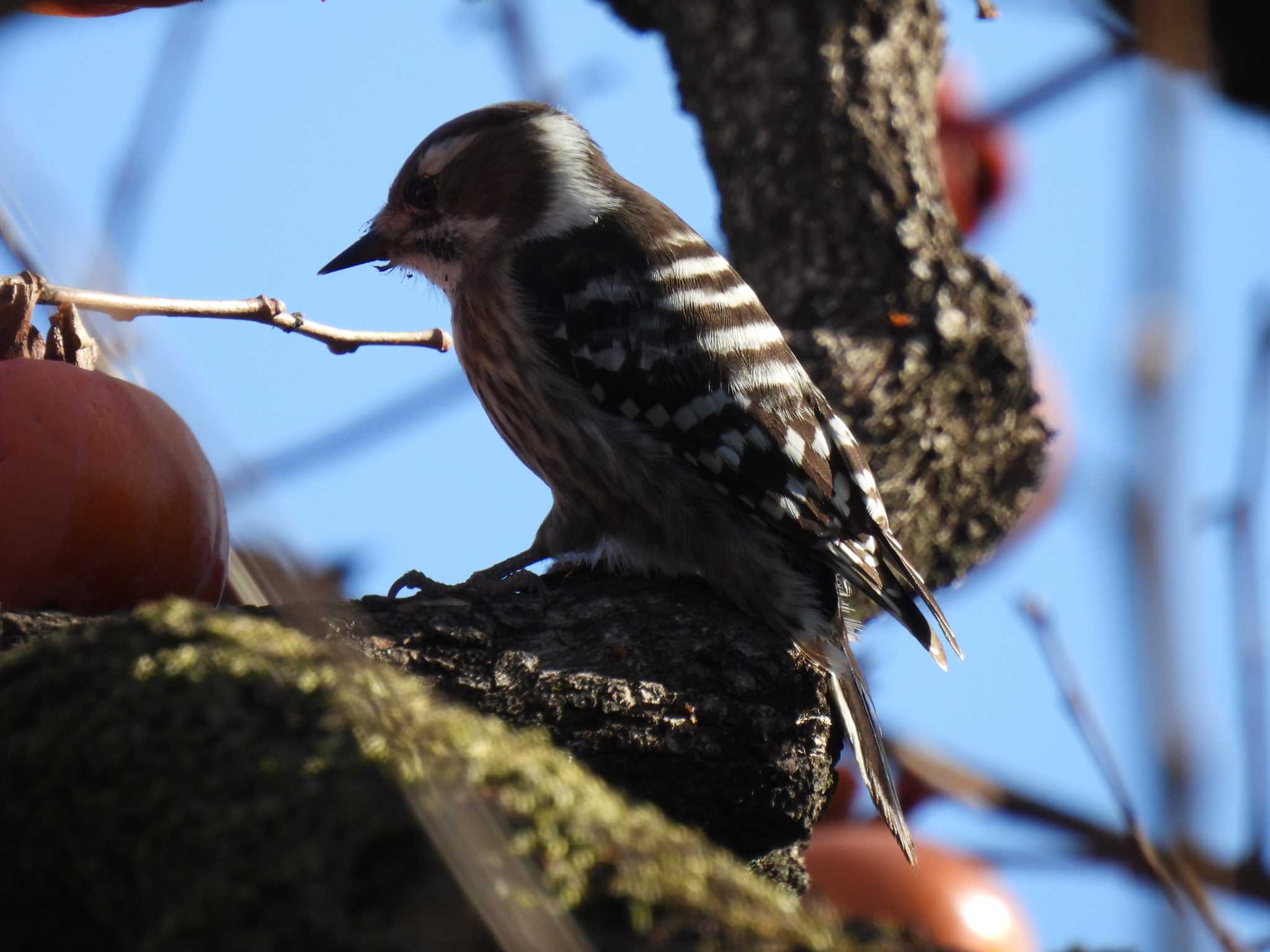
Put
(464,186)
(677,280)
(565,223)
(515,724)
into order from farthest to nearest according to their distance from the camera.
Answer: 1. (464,186)
2. (565,223)
3. (677,280)
4. (515,724)

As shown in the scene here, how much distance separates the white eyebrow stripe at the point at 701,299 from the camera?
3.24 meters

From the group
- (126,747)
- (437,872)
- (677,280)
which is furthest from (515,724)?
(677,280)

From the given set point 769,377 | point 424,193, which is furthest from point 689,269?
point 424,193

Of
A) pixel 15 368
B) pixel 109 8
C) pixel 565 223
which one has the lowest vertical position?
pixel 565 223

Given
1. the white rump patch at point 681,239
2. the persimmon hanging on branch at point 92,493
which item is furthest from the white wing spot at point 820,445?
the persimmon hanging on branch at point 92,493

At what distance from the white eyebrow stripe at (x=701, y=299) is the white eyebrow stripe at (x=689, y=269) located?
64 millimetres

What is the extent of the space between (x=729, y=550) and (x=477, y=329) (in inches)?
37.6

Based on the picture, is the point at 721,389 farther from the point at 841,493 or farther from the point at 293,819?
the point at 293,819

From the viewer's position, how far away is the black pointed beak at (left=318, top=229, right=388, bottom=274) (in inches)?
152

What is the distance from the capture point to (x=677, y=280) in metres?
3.31

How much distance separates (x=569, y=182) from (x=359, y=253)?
2.13 ft

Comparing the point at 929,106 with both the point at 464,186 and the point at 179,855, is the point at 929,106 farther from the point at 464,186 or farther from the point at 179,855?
the point at 179,855

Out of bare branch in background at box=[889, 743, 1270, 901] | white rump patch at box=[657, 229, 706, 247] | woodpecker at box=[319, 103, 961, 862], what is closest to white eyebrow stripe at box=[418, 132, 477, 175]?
woodpecker at box=[319, 103, 961, 862]

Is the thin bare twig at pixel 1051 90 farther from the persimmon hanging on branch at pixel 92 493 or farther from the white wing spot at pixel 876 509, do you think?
the persimmon hanging on branch at pixel 92 493
